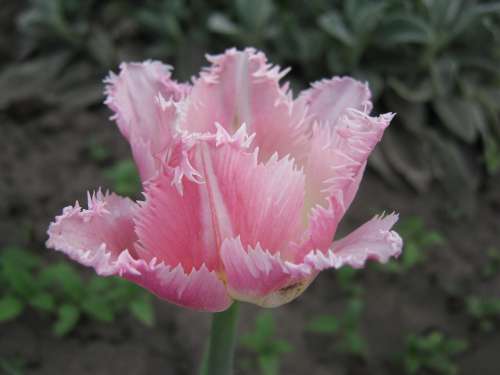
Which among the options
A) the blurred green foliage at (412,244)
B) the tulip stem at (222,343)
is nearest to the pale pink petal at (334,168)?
the tulip stem at (222,343)

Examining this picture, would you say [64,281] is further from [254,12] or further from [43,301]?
[254,12]

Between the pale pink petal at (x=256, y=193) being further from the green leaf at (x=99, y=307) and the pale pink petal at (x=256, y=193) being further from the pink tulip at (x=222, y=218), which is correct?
the green leaf at (x=99, y=307)

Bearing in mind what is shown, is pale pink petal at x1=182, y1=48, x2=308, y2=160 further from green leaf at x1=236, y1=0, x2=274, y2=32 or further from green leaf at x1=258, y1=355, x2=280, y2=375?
green leaf at x1=236, y1=0, x2=274, y2=32

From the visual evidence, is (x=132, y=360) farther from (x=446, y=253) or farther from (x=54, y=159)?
(x=446, y=253)

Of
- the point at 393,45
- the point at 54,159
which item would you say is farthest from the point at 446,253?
the point at 54,159

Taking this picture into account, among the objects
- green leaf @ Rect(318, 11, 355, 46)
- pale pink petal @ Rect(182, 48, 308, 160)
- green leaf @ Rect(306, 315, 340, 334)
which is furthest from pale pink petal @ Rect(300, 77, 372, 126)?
green leaf @ Rect(318, 11, 355, 46)

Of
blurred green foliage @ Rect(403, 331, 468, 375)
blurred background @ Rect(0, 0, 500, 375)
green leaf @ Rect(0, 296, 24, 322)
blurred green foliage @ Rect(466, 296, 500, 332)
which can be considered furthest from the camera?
blurred green foliage @ Rect(466, 296, 500, 332)

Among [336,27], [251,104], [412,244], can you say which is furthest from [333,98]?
[336,27]
